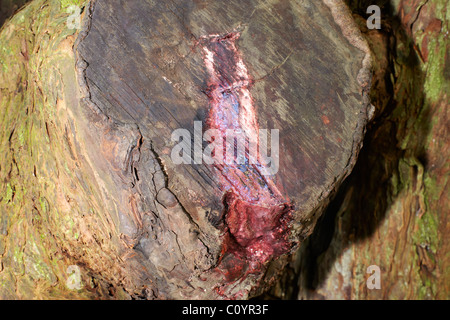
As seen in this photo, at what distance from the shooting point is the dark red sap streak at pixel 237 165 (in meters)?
1.04

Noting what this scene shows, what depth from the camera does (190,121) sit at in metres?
1.03

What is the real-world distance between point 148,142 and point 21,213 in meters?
0.60

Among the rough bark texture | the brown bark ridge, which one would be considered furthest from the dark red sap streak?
the rough bark texture

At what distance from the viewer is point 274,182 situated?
1046mm

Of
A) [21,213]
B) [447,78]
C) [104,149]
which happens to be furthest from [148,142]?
[447,78]

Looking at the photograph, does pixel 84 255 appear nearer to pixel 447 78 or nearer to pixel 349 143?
pixel 349 143

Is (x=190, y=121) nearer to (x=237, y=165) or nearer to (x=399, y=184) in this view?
(x=237, y=165)
